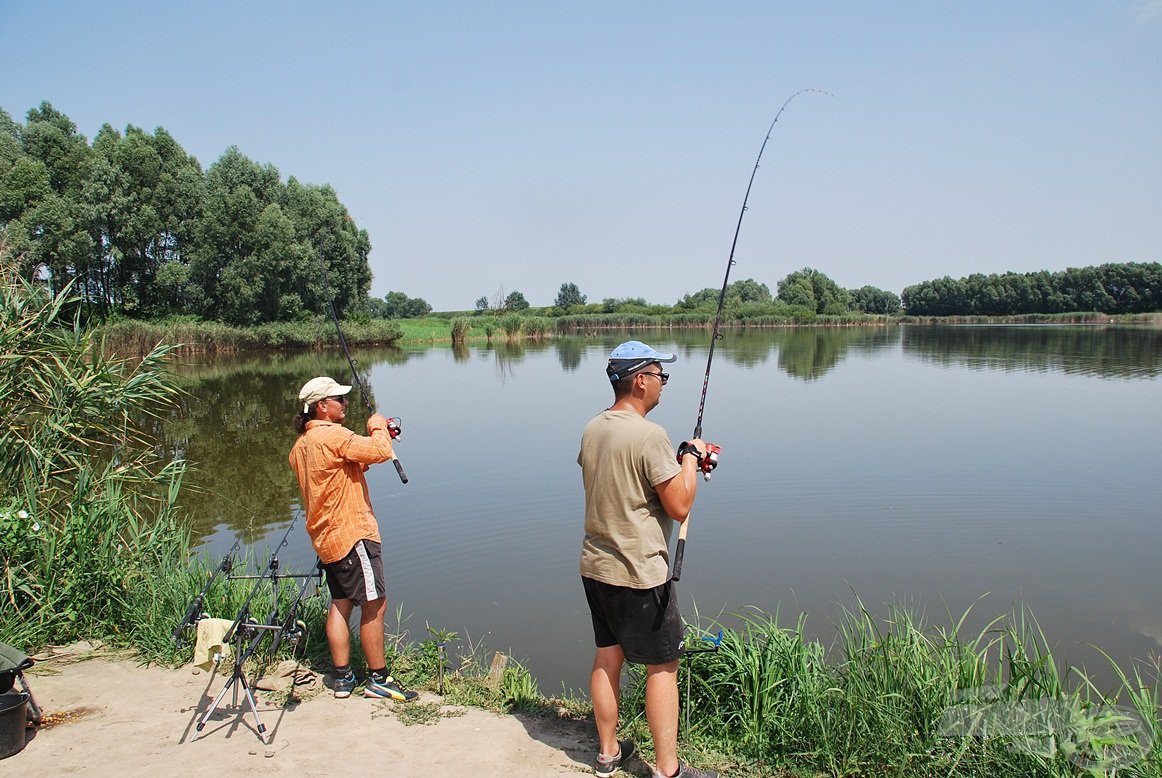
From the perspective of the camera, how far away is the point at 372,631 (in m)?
3.95

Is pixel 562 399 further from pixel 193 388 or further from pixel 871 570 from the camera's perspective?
pixel 871 570

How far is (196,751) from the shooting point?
3414 mm

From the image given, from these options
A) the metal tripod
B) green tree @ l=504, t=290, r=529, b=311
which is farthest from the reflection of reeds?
green tree @ l=504, t=290, r=529, b=311

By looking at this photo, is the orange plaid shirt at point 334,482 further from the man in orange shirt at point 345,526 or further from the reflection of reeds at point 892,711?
the reflection of reeds at point 892,711

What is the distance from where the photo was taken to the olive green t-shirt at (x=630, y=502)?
298 centimetres

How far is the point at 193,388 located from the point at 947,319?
8957 centimetres

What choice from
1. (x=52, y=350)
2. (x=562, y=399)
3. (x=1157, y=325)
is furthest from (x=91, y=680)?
(x=1157, y=325)

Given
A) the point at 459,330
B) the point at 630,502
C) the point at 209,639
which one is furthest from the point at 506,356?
the point at 630,502

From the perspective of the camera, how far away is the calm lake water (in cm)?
661

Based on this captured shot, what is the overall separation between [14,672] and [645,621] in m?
2.95

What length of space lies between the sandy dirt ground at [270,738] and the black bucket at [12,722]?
0.13 ft

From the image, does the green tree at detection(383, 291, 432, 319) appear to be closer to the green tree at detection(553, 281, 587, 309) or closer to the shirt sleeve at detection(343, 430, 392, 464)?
the green tree at detection(553, 281, 587, 309)

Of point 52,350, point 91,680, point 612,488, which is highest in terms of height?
point 52,350

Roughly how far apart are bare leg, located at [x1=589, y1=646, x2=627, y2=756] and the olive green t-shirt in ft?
1.23
